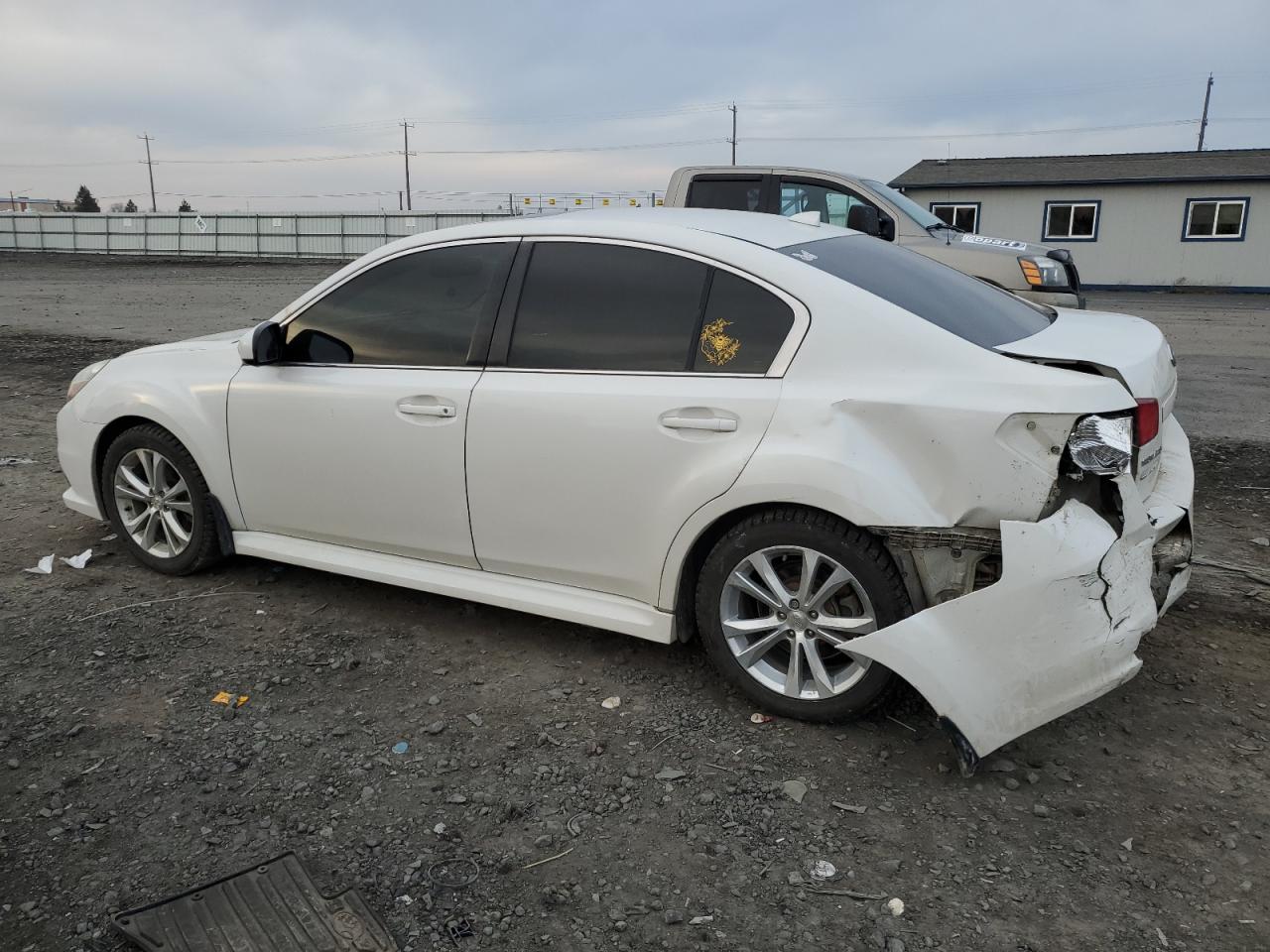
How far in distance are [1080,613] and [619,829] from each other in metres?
1.51

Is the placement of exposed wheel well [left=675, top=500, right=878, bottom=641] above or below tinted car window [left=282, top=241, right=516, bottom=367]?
below

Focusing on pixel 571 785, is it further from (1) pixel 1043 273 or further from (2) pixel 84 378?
(1) pixel 1043 273

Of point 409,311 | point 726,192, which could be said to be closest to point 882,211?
point 726,192

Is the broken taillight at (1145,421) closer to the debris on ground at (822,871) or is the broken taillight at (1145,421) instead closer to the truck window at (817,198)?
the debris on ground at (822,871)

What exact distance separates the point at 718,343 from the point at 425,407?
1214 mm

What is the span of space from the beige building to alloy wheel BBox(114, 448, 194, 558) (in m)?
28.1

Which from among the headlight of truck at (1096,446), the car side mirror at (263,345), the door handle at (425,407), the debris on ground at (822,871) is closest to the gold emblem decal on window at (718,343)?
the door handle at (425,407)

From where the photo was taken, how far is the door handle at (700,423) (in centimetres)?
349

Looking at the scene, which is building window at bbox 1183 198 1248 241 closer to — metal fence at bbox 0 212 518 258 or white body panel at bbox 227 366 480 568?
metal fence at bbox 0 212 518 258

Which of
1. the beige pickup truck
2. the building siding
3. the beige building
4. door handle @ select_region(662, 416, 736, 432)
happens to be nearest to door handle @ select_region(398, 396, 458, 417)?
door handle @ select_region(662, 416, 736, 432)

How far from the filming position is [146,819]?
3080 mm

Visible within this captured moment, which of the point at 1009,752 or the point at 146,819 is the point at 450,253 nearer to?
the point at 146,819

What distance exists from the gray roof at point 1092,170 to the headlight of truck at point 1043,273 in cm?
2237

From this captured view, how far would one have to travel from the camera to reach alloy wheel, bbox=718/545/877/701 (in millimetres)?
3400
